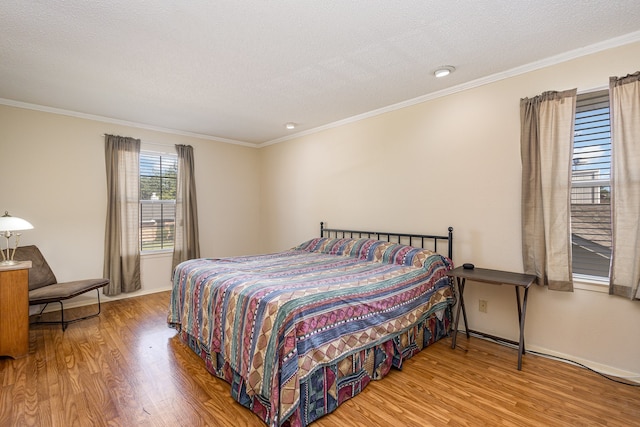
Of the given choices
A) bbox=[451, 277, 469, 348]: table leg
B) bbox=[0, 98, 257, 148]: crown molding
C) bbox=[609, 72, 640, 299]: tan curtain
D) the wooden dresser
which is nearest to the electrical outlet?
bbox=[451, 277, 469, 348]: table leg

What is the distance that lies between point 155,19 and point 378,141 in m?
2.56

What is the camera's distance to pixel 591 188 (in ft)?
7.78

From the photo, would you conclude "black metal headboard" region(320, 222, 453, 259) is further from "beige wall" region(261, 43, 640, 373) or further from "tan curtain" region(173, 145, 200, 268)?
"tan curtain" region(173, 145, 200, 268)

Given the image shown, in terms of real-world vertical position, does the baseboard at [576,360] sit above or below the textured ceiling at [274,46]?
below

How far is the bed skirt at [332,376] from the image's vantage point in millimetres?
1729

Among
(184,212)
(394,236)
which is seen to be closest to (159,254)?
(184,212)

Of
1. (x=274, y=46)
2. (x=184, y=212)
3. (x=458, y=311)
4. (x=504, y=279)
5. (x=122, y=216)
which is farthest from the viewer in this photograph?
(x=184, y=212)

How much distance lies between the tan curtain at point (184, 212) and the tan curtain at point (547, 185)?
171 inches

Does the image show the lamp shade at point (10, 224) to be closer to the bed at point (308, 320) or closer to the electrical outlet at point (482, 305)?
the bed at point (308, 320)

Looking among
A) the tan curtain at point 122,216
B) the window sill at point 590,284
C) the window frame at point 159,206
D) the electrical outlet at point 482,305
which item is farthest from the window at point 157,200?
the window sill at point 590,284

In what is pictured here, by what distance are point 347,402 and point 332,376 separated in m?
0.24

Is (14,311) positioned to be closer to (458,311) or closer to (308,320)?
(308,320)

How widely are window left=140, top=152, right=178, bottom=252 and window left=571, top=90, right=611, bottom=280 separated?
4922mm

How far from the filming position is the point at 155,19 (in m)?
1.91
